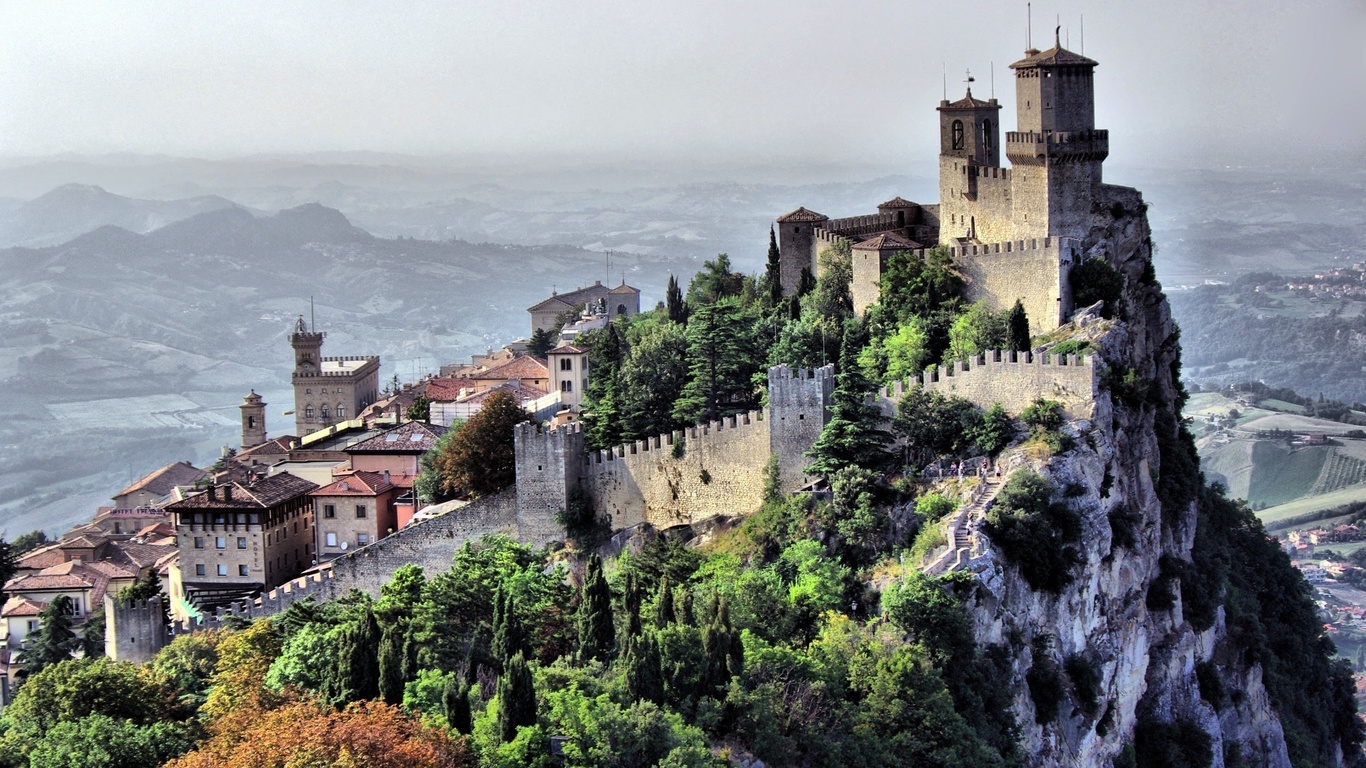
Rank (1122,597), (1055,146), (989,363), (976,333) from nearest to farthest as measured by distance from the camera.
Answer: (989,363) → (1122,597) → (976,333) → (1055,146)

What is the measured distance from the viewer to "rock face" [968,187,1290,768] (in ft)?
122

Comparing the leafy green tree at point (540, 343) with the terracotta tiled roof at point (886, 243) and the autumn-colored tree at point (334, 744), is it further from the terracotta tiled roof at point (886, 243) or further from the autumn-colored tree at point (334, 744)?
the autumn-colored tree at point (334, 744)

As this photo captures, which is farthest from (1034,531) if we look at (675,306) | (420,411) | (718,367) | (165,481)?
(165,481)

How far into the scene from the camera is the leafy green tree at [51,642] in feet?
150

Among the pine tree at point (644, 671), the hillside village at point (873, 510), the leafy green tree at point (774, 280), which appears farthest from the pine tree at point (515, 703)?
the leafy green tree at point (774, 280)

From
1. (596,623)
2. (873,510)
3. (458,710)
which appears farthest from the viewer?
(873,510)

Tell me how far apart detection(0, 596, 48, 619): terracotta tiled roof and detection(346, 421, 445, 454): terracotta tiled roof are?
9691 millimetres

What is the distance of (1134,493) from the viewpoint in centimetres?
4194

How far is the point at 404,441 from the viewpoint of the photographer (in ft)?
170

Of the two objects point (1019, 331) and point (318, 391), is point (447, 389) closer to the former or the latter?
point (318, 391)

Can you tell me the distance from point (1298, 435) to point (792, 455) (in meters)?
67.8

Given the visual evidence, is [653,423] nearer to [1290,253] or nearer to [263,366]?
[1290,253]

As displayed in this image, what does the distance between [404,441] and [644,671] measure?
22149 mm

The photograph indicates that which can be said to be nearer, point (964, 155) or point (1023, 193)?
point (1023, 193)
